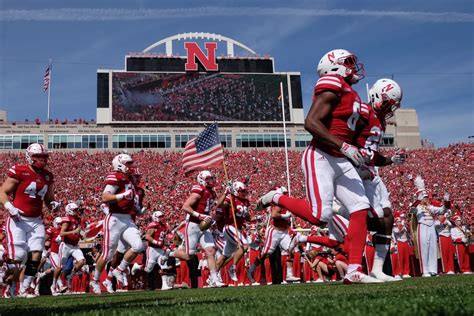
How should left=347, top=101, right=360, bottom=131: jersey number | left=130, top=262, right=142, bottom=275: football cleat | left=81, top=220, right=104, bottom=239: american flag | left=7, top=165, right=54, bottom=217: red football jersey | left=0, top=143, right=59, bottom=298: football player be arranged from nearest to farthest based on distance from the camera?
left=347, top=101, right=360, bottom=131: jersey number → left=0, top=143, right=59, bottom=298: football player → left=7, top=165, right=54, bottom=217: red football jersey → left=81, top=220, right=104, bottom=239: american flag → left=130, top=262, right=142, bottom=275: football cleat

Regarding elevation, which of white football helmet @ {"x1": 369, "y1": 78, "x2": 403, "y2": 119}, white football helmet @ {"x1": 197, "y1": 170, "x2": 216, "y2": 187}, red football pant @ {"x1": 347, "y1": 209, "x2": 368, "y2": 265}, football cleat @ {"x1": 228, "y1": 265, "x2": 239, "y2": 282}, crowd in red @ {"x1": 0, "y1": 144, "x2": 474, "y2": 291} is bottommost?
football cleat @ {"x1": 228, "y1": 265, "x2": 239, "y2": 282}

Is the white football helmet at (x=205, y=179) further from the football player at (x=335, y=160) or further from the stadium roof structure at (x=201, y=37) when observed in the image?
the stadium roof structure at (x=201, y=37)

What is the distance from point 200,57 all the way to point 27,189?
54.3m

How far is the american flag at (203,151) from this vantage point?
14.0 metres

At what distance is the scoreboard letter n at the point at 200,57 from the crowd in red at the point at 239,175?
1477 centimetres

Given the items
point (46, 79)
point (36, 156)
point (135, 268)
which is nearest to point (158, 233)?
point (135, 268)

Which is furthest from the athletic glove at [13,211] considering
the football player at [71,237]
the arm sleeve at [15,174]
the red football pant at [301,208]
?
the red football pant at [301,208]

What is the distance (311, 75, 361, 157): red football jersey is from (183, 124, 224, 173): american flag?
8570mm

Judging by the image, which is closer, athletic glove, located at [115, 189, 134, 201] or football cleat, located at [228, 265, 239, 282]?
athletic glove, located at [115, 189, 134, 201]

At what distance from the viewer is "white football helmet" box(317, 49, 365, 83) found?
553cm

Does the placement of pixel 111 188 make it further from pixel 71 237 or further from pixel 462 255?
pixel 462 255

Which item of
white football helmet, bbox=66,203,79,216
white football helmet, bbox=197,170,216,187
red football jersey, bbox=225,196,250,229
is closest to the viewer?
white football helmet, bbox=197,170,216,187

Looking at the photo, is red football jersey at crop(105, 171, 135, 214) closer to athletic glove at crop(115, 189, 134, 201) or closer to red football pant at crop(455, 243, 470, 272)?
athletic glove at crop(115, 189, 134, 201)

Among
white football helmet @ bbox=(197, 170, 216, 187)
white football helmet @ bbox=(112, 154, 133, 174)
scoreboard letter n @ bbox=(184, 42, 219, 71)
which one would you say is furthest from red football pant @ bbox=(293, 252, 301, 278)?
scoreboard letter n @ bbox=(184, 42, 219, 71)
